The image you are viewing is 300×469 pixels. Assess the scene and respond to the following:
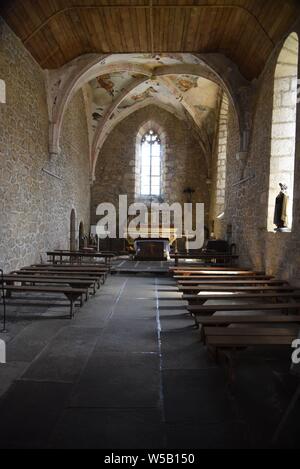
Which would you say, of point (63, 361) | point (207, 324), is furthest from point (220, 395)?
point (63, 361)

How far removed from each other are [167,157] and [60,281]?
11257 mm

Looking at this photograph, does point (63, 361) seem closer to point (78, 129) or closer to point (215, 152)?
point (78, 129)

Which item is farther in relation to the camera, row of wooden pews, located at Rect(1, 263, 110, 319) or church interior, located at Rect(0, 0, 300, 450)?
row of wooden pews, located at Rect(1, 263, 110, 319)

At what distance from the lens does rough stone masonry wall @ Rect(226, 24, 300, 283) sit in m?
6.39

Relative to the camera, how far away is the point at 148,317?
511cm

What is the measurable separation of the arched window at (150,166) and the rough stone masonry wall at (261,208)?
5.96 metres

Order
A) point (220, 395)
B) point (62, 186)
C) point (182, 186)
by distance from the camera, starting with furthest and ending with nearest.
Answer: point (182, 186) < point (62, 186) < point (220, 395)

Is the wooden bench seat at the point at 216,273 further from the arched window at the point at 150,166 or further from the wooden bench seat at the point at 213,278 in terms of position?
the arched window at the point at 150,166

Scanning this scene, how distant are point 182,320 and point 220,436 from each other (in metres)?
2.79

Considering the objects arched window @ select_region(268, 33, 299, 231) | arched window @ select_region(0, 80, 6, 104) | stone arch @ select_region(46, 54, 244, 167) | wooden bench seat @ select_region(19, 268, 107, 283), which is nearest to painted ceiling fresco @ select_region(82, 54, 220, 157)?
stone arch @ select_region(46, 54, 244, 167)

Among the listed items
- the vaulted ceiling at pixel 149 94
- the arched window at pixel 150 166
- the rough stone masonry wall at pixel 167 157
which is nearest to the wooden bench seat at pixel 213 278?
the vaulted ceiling at pixel 149 94

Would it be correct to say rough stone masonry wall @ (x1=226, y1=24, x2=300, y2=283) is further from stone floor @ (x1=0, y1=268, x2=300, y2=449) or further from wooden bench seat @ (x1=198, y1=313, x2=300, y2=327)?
stone floor @ (x1=0, y1=268, x2=300, y2=449)

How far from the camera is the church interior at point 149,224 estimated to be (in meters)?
2.56

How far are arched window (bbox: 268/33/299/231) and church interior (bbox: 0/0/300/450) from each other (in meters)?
0.03
